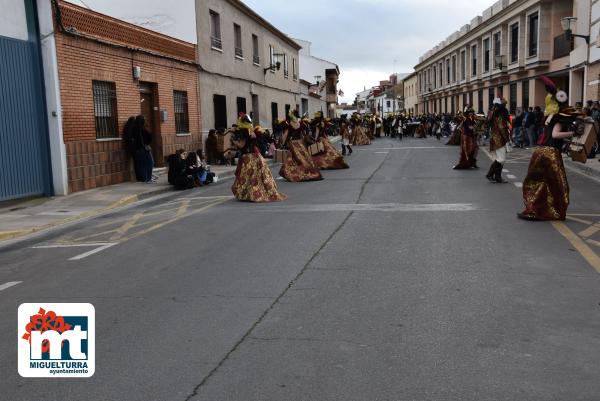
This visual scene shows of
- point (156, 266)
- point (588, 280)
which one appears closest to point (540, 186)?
point (588, 280)

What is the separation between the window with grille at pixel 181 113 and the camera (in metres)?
19.5

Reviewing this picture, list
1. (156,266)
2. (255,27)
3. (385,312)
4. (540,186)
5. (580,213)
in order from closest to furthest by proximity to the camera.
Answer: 1. (385,312)
2. (156,266)
3. (540,186)
4. (580,213)
5. (255,27)

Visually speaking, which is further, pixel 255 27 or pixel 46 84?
pixel 255 27

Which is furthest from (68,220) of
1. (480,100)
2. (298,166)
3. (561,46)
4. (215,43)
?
(480,100)

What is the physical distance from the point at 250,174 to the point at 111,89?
5.91m

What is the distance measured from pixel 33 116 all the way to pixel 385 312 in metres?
10.4

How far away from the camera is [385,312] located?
458 cm

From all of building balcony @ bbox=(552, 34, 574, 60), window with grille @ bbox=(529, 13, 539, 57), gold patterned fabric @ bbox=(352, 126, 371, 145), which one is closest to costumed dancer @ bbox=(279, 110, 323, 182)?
building balcony @ bbox=(552, 34, 574, 60)

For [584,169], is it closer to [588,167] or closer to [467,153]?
[588,167]

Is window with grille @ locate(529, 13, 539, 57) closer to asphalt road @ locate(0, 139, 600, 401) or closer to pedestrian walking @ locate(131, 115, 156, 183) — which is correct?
pedestrian walking @ locate(131, 115, 156, 183)

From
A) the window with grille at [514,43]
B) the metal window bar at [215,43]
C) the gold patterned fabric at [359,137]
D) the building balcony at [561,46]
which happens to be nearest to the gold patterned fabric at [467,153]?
the metal window bar at [215,43]

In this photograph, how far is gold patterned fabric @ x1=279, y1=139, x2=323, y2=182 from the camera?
14.8 meters

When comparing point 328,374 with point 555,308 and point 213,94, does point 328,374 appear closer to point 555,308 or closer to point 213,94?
point 555,308

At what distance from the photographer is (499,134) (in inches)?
483
